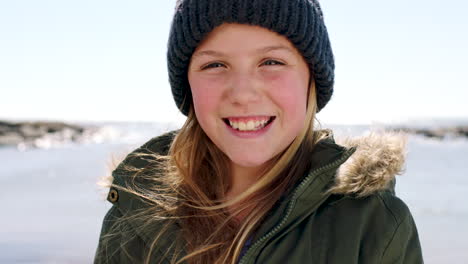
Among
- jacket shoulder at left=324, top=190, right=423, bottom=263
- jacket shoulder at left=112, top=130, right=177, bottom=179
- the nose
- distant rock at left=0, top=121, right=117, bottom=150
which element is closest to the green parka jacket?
jacket shoulder at left=324, top=190, right=423, bottom=263

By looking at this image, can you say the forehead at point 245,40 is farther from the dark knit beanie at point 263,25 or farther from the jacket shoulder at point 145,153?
the jacket shoulder at point 145,153

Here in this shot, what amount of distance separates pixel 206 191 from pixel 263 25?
91 centimetres

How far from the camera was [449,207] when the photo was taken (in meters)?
6.02

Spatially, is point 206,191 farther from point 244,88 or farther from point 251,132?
point 244,88

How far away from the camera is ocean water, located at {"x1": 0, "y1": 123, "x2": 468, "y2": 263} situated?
14.6 feet

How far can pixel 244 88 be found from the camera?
6.70 ft

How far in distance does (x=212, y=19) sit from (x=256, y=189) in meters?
0.77

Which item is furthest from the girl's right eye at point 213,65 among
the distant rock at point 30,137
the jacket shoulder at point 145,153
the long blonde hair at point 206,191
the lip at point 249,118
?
the distant rock at point 30,137

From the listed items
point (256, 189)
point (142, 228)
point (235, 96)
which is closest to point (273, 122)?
point (235, 96)

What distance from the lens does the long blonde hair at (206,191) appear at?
2182 mm

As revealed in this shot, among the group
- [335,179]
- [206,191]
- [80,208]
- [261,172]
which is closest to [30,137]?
[80,208]

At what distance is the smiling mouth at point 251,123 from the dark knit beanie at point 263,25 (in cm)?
32

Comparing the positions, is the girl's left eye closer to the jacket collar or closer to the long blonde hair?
the long blonde hair

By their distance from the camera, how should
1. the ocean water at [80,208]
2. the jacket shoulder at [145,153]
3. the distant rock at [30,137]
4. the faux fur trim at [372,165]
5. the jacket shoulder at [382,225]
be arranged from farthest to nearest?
the distant rock at [30,137] → the ocean water at [80,208] → the jacket shoulder at [145,153] → the faux fur trim at [372,165] → the jacket shoulder at [382,225]
